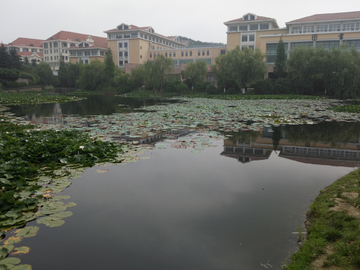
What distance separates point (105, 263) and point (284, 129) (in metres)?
8.66

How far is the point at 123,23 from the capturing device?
227 feet

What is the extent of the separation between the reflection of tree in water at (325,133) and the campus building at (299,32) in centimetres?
3679

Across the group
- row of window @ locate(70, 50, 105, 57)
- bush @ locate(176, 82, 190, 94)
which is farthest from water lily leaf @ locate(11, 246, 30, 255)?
row of window @ locate(70, 50, 105, 57)

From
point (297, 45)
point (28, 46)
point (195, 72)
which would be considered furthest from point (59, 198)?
point (28, 46)

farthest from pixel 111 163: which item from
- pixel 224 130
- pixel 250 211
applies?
pixel 224 130

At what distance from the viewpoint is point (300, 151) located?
6.93 m

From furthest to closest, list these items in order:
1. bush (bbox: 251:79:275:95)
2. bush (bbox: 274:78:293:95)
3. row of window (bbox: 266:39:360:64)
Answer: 1. row of window (bbox: 266:39:360:64)
2. bush (bbox: 251:79:275:95)
3. bush (bbox: 274:78:293:95)

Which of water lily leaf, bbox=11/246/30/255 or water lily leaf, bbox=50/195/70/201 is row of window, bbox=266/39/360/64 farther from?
water lily leaf, bbox=11/246/30/255

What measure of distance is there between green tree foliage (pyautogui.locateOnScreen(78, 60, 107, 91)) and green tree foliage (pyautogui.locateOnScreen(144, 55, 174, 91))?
11.0m

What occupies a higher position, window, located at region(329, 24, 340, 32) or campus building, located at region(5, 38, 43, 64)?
campus building, located at region(5, 38, 43, 64)

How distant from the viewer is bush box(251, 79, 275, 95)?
35.7 m

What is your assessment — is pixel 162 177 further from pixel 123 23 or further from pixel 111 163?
pixel 123 23

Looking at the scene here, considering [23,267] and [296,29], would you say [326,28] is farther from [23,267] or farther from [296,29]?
[23,267]

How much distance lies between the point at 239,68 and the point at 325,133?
30.1m
